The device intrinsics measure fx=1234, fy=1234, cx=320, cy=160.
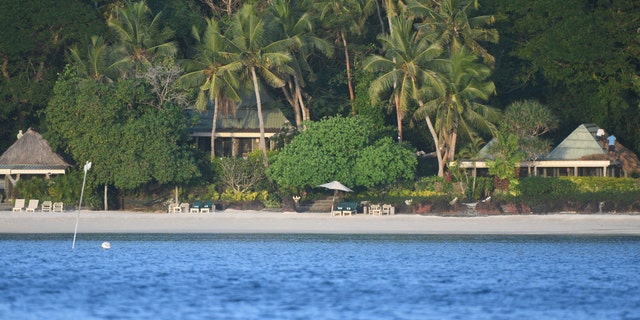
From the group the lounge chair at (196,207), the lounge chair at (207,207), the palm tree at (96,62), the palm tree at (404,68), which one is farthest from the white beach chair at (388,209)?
the palm tree at (96,62)

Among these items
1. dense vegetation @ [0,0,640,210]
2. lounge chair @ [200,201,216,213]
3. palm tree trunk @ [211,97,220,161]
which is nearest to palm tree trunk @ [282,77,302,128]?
dense vegetation @ [0,0,640,210]

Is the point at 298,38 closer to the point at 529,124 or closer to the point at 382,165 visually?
the point at 382,165

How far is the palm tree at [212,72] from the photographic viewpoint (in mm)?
52781

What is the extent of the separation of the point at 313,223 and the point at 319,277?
11136 millimetres

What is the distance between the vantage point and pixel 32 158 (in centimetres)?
5131

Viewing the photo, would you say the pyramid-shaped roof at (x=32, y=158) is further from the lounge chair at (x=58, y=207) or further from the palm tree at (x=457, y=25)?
the palm tree at (x=457, y=25)

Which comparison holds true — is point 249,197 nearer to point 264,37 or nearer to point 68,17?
point 264,37

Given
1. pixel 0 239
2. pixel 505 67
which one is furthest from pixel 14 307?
pixel 505 67

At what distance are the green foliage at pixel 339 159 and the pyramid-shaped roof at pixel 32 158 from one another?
352 inches

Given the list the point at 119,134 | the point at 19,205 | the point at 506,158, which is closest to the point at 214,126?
the point at 119,134

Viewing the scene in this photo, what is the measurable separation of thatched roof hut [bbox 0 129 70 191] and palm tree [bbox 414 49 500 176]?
15433 mm

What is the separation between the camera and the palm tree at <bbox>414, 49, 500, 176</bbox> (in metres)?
52.0

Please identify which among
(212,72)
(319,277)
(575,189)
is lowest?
(319,277)

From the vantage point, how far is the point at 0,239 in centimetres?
4350
